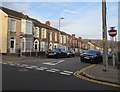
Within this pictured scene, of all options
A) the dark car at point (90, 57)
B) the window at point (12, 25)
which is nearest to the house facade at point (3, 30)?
the window at point (12, 25)

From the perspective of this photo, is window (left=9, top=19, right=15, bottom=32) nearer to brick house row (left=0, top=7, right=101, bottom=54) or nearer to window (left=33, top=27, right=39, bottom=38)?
brick house row (left=0, top=7, right=101, bottom=54)

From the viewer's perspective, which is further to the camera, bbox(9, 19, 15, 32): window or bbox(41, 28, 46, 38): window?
bbox(41, 28, 46, 38): window

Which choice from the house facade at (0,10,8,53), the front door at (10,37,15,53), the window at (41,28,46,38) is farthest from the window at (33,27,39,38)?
the house facade at (0,10,8,53)

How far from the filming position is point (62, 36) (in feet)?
241

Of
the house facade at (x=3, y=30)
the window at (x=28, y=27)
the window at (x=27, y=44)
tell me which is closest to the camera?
the house facade at (x=3, y=30)

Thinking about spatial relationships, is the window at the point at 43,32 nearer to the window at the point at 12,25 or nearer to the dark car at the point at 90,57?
the window at the point at 12,25

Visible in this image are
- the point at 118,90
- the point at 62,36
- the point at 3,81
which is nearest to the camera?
the point at 118,90

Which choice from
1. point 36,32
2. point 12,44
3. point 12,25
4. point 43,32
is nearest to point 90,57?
point 12,44

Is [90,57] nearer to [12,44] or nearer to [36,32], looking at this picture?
[12,44]

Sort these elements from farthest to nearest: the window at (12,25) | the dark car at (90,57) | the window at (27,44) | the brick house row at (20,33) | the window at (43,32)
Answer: the window at (43,32)
the window at (27,44)
the window at (12,25)
the brick house row at (20,33)
the dark car at (90,57)

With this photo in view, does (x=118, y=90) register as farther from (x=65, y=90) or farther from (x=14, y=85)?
(x=14, y=85)

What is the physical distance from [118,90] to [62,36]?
6296cm

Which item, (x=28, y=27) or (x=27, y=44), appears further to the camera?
(x=28, y=27)

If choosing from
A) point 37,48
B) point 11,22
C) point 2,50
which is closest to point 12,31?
point 11,22
